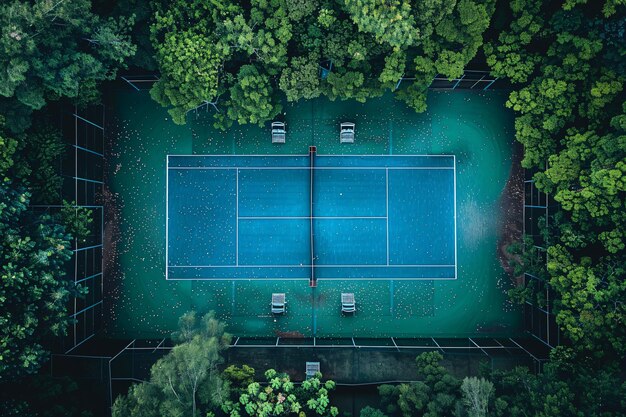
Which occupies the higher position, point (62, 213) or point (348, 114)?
point (348, 114)

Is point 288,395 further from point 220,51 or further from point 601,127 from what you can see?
point 601,127

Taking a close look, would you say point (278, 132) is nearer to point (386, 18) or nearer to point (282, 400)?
point (386, 18)

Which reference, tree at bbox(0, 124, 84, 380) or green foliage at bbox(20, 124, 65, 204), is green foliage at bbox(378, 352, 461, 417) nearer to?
tree at bbox(0, 124, 84, 380)

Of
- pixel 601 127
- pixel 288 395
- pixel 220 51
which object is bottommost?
pixel 288 395

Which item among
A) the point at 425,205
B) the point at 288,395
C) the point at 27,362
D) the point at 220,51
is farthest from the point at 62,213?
the point at 425,205

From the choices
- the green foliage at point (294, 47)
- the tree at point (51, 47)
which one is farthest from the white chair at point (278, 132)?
the tree at point (51, 47)

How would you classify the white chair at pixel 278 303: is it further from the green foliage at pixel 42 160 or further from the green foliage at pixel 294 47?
the green foliage at pixel 42 160
